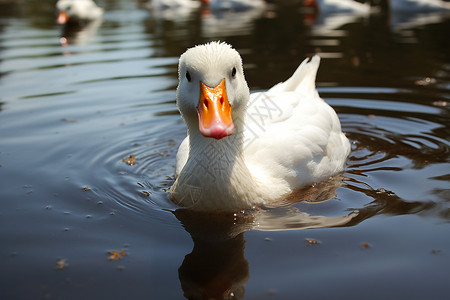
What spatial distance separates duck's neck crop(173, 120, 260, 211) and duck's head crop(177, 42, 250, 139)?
236 millimetres

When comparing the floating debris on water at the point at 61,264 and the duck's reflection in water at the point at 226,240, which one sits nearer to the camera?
the duck's reflection in water at the point at 226,240

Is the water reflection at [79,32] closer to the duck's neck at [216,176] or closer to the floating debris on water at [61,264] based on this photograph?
the duck's neck at [216,176]

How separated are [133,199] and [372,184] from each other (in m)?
2.28

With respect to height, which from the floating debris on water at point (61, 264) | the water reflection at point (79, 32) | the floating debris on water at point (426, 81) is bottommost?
the water reflection at point (79, 32)

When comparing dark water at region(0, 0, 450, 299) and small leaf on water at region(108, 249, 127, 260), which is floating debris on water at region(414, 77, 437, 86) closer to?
dark water at region(0, 0, 450, 299)

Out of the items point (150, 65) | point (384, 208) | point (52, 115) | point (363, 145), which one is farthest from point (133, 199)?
point (150, 65)

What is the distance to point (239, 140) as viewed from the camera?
4324 mm

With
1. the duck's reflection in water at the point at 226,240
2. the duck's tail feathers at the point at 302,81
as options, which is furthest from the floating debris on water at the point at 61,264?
the duck's tail feathers at the point at 302,81

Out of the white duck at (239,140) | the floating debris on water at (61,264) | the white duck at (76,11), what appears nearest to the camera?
the floating debris on water at (61,264)

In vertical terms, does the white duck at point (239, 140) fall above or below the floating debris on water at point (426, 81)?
above

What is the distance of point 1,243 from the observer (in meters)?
4.05

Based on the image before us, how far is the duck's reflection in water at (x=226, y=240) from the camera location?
333 cm

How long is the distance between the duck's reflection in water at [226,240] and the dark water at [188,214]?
1 cm

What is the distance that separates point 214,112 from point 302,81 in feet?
9.26
